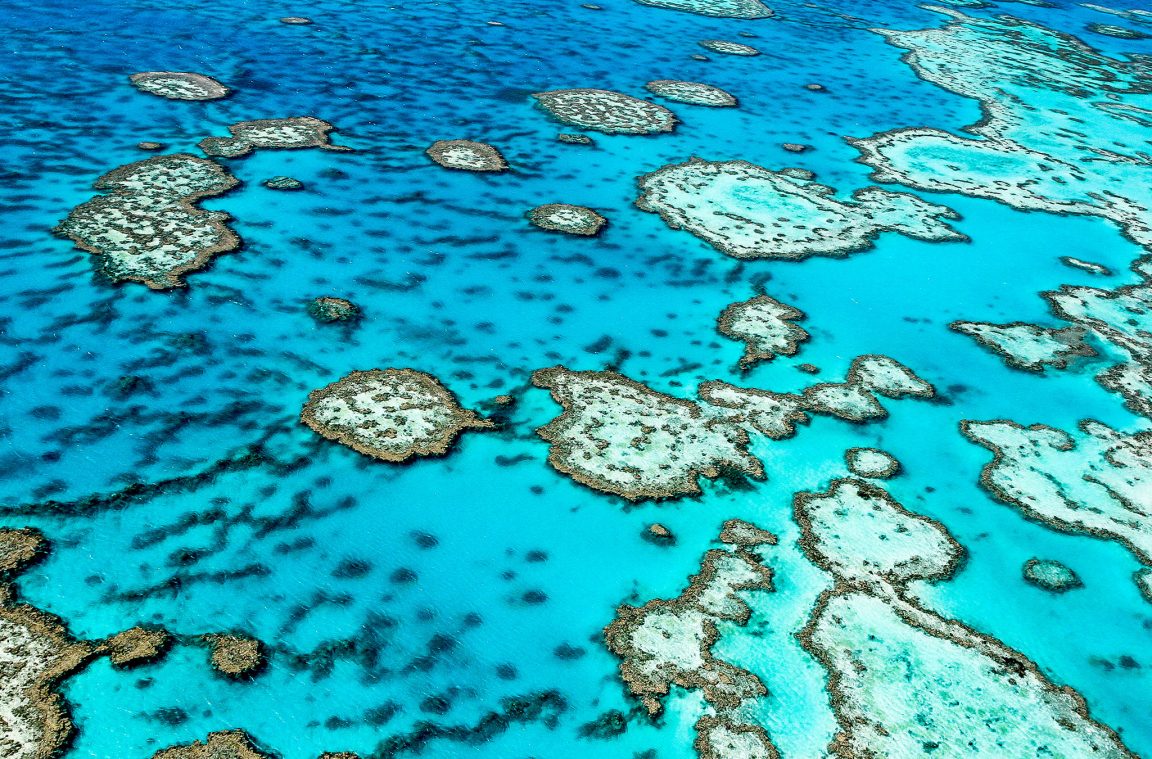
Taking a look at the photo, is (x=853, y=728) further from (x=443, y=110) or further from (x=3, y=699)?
(x=443, y=110)

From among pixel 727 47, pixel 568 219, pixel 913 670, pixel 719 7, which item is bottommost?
pixel 913 670

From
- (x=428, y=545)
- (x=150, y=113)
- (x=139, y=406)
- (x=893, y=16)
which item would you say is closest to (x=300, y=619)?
(x=428, y=545)

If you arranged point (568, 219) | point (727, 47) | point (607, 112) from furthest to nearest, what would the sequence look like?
point (727, 47), point (607, 112), point (568, 219)

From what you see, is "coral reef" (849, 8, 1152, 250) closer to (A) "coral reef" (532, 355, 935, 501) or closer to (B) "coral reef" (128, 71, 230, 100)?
(A) "coral reef" (532, 355, 935, 501)

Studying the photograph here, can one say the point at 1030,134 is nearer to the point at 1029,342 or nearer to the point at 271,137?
the point at 1029,342

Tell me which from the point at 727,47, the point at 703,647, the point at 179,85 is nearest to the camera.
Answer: the point at 703,647

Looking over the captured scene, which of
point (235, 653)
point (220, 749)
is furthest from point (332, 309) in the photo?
point (220, 749)

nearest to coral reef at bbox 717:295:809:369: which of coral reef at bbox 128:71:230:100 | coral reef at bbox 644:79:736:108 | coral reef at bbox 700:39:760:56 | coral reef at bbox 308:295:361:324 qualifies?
coral reef at bbox 308:295:361:324

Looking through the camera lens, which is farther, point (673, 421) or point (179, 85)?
point (179, 85)

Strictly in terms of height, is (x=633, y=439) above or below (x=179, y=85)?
below
